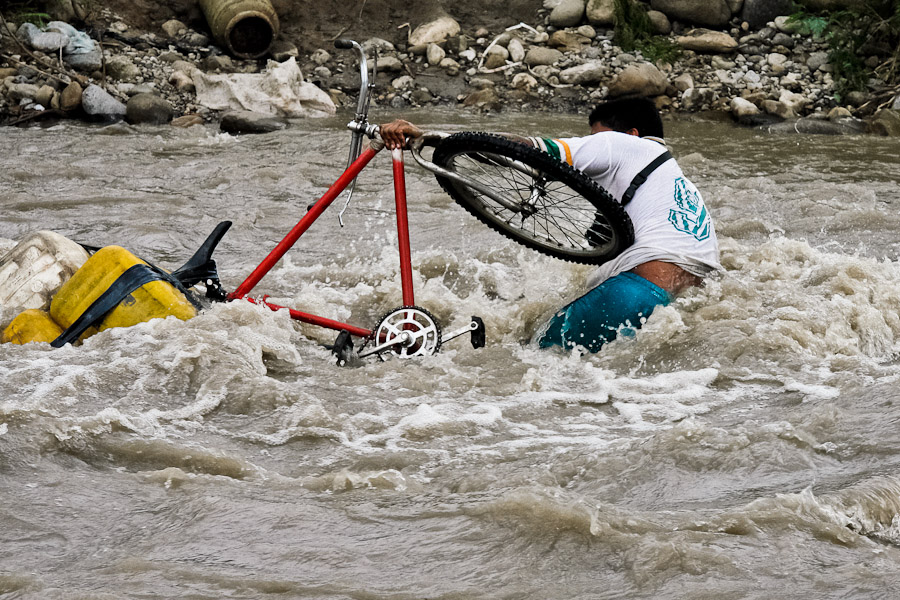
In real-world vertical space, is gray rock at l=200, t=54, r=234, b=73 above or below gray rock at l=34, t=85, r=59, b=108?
above

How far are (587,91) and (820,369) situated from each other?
8.84 m

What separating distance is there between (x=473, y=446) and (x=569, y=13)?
1111cm

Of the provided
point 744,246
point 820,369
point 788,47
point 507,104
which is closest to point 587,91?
point 507,104

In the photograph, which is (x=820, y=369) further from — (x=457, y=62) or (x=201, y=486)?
(x=457, y=62)

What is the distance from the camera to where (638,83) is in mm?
12031

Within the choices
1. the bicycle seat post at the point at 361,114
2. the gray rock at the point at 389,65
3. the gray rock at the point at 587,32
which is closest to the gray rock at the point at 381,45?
the gray rock at the point at 389,65

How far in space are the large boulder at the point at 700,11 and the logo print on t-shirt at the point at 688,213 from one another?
963 centimetres

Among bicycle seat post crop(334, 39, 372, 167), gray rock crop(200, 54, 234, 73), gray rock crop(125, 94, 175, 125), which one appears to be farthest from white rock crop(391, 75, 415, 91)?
bicycle seat post crop(334, 39, 372, 167)

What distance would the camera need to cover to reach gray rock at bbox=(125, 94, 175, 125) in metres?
10.8

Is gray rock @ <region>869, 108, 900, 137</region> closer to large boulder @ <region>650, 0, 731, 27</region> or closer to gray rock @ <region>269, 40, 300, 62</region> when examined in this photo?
large boulder @ <region>650, 0, 731, 27</region>

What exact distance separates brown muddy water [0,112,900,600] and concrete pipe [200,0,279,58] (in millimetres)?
7169

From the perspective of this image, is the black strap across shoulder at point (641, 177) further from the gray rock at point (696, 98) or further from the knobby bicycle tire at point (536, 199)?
the gray rock at point (696, 98)

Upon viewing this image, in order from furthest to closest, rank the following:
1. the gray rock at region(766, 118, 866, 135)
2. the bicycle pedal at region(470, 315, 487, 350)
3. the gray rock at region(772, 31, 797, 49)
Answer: the gray rock at region(772, 31, 797, 49) → the gray rock at region(766, 118, 866, 135) → the bicycle pedal at region(470, 315, 487, 350)

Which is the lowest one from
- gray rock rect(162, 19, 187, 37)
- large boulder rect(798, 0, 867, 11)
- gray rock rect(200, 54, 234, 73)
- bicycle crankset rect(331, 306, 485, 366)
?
bicycle crankset rect(331, 306, 485, 366)
